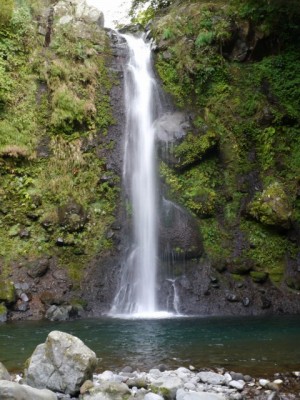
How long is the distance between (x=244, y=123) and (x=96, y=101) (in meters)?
5.28

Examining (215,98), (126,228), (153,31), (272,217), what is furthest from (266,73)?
(126,228)

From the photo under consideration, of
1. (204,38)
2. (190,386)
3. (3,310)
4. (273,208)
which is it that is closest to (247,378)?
(190,386)

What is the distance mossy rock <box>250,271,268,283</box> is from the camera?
40.8 feet

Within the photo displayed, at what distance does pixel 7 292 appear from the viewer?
11.0 m

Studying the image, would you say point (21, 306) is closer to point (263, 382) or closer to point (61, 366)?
point (61, 366)

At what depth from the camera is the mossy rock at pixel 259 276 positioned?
12.4 meters

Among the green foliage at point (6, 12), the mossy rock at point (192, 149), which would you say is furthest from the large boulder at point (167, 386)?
the green foliage at point (6, 12)

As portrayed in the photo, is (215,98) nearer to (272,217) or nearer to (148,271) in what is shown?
(272,217)

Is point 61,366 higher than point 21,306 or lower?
lower

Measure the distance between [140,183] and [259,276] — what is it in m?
4.64

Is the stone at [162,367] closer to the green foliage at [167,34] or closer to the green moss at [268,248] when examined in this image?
the green moss at [268,248]

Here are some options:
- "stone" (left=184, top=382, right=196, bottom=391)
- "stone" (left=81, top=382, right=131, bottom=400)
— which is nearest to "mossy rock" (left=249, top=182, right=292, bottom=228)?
"stone" (left=184, top=382, right=196, bottom=391)

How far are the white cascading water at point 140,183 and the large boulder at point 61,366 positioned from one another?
5758 millimetres

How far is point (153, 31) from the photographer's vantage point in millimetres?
17844
